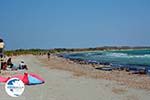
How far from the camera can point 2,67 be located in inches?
1054

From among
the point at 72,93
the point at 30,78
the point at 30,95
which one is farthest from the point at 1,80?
the point at 72,93

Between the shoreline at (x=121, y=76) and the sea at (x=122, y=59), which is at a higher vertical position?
the shoreline at (x=121, y=76)
